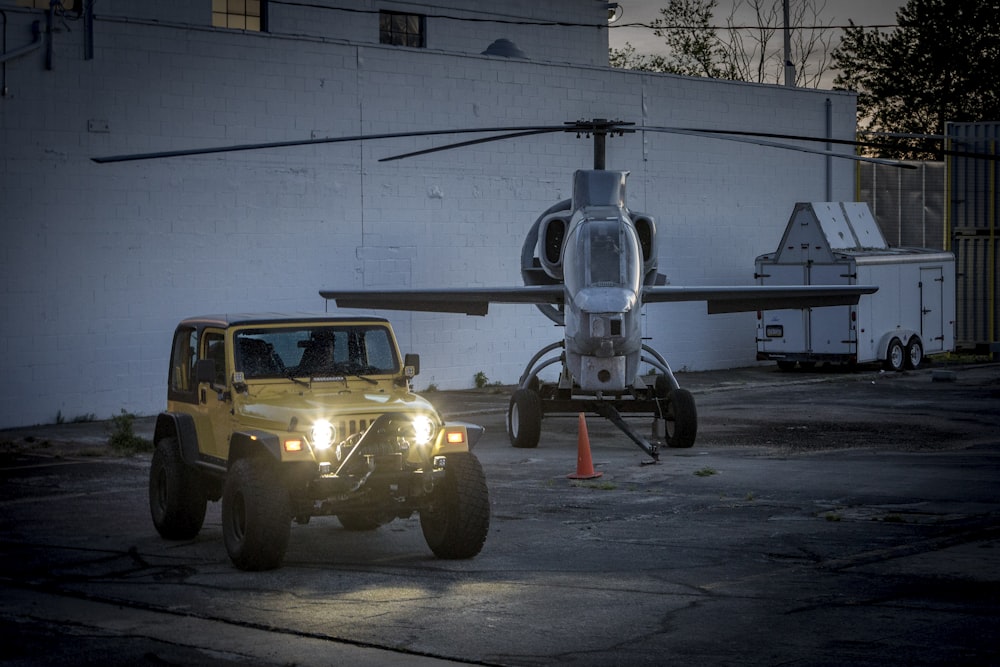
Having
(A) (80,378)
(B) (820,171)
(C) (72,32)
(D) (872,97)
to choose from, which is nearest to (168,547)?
(A) (80,378)

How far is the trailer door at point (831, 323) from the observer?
1108 inches

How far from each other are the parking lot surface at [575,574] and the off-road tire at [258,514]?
161 mm

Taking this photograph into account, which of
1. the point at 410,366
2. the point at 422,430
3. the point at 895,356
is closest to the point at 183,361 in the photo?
the point at 410,366

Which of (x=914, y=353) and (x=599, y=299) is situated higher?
(x=599, y=299)

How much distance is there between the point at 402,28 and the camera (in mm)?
36250

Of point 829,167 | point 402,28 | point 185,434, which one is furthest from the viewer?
point 402,28

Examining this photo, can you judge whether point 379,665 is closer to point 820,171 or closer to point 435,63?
point 435,63

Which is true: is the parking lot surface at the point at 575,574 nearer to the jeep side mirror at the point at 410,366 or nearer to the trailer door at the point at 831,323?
the jeep side mirror at the point at 410,366

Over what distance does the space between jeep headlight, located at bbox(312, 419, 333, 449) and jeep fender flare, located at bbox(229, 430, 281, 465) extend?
0.27 m

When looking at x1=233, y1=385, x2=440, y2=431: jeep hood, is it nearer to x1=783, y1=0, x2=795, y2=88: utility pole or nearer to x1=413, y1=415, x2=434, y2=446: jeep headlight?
x1=413, y1=415, x2=434, y2=446: jeep headlight

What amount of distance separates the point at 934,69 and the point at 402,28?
30454 millimetres

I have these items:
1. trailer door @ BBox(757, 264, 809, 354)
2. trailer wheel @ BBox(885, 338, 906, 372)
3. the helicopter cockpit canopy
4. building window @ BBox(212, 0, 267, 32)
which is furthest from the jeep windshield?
building window @ BBox(212, 0, 267, 32)

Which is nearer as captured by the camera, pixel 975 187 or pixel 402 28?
pixel 975 187

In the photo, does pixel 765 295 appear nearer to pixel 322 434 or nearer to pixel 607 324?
pixel 607 324
